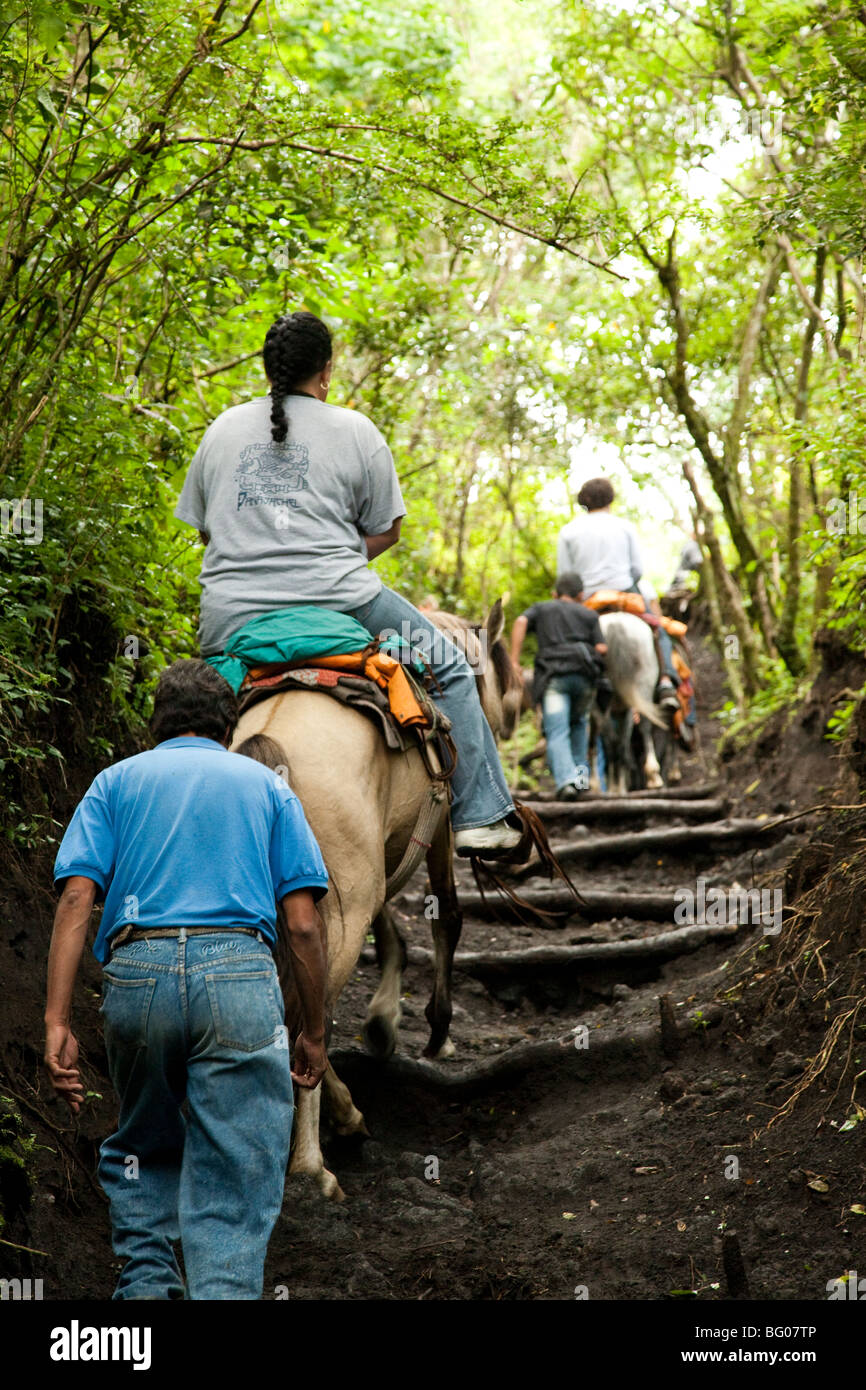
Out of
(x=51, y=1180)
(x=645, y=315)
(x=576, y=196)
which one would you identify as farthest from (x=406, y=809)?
(x=645, y=315)

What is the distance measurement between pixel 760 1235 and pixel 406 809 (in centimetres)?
196

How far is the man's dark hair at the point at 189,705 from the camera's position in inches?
133

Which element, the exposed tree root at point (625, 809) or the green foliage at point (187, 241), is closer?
the green foliage at point (187, 241)

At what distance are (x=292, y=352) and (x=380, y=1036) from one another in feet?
10.1

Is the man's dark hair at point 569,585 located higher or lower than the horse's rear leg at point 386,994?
higher

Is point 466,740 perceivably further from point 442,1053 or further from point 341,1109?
point 442,1053

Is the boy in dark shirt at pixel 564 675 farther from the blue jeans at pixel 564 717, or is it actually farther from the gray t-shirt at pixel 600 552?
the gray t-shirt at pixel 600 552

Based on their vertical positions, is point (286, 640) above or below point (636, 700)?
below

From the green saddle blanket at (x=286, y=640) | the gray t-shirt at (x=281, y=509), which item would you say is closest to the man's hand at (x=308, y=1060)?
the green saddle blanket at (x=286, y=640)

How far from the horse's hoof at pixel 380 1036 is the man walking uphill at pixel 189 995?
249 centimetres

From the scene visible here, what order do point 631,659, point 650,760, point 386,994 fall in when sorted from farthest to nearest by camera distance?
point 650,760
point 631,659
point 386,994

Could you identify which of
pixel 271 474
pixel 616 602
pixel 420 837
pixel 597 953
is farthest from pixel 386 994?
pixel 616 602

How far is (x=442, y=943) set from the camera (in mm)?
6324
